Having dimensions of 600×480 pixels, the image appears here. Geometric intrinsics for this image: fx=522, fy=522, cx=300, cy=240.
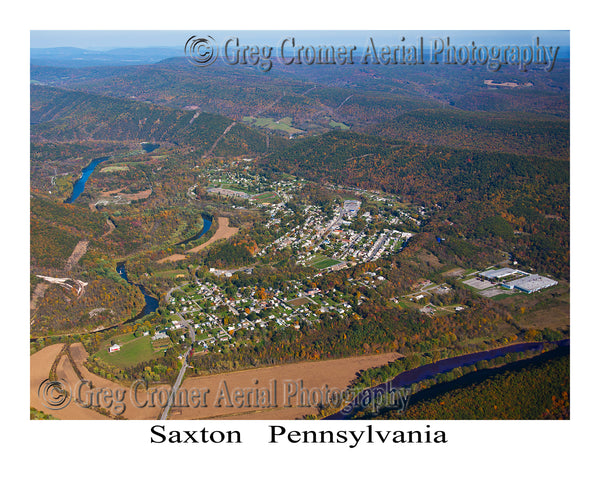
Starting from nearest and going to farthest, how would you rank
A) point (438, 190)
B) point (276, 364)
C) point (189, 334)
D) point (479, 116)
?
point (276, 364) < point (189, 334) < point (438, 190) < point (479, 116)

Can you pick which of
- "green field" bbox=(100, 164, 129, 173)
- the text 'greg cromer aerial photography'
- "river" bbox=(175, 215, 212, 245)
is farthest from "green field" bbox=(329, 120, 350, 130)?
"river" bbox=(175, 215, 212, 245)

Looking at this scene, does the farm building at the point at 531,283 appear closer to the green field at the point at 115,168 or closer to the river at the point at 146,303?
the river at the point at 146,303

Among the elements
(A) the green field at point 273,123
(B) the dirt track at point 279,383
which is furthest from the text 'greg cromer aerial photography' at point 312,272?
(A) the green field at point 273,123

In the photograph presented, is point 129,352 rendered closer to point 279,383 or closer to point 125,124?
point 279,383

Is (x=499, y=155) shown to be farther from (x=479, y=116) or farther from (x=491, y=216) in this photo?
(x=479, y=116)

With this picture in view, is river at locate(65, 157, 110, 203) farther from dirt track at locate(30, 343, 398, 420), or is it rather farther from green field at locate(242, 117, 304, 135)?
dirt track at locate(30, 343, 398, 420)

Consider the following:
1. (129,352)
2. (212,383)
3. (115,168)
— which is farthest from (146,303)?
(115,168)
